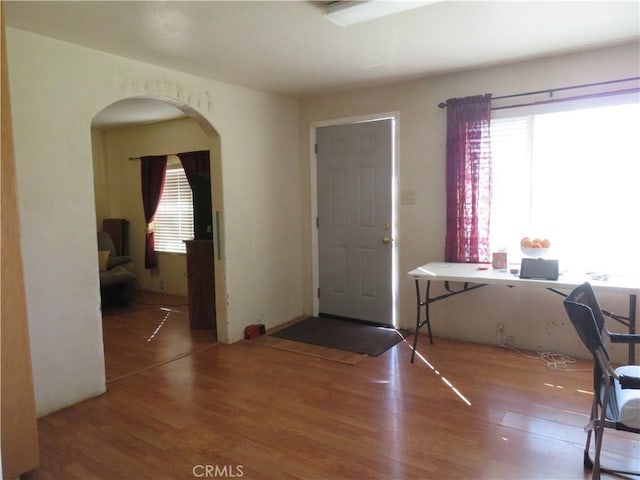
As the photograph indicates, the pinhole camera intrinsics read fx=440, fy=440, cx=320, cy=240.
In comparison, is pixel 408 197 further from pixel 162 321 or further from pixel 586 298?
pixel 162 321

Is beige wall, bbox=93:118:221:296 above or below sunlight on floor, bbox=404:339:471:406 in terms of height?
above

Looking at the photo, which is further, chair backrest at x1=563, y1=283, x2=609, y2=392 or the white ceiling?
the white ceiling

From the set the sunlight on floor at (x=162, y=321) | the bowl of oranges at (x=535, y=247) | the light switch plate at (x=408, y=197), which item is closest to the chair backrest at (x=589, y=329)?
the bowl of oranges at (x=535, y=247)

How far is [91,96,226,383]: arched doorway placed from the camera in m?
3.99

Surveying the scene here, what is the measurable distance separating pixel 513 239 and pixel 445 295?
763 mm

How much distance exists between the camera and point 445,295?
12.5ft

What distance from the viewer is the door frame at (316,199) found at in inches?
170

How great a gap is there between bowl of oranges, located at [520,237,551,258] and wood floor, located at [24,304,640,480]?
0.87 metres

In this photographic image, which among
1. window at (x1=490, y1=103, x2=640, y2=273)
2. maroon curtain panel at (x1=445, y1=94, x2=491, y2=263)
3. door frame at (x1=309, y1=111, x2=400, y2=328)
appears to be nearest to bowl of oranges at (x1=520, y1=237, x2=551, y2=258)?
window at (x1=490, y1=103, x2=640, y2=273)

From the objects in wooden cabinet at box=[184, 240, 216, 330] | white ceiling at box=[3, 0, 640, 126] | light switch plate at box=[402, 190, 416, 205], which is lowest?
wooden cabinet at box=[184, 240, 216, 330]

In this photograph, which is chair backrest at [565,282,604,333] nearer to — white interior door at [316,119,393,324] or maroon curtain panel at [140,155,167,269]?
white interior door at [316,119,393,324]

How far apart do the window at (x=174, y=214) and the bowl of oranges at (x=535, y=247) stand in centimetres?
422

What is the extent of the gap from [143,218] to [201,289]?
239cm

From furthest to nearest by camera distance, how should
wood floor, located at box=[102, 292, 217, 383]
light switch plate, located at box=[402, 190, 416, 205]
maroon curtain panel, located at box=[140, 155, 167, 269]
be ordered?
1. maroon curtain panel, located at box=[140, 155, 167, 269]
2. light switch plate, located at box=[402, 190, 416, 205]
3. wood floor, located at box=[102, 292, 217, 383]
